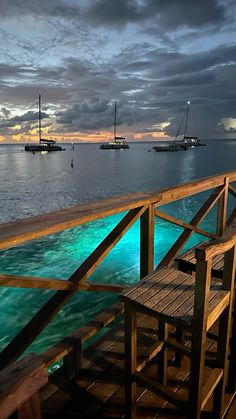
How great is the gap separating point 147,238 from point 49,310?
135cm

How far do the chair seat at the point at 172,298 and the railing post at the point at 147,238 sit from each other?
2.91 ft

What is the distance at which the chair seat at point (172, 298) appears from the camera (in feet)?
6.57

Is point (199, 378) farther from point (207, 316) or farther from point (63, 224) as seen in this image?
point (63, 224)

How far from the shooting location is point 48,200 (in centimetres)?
3494

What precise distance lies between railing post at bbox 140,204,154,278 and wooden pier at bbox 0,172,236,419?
1 centimetres

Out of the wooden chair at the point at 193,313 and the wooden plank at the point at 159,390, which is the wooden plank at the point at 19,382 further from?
the wooden plank at the point at 159,390

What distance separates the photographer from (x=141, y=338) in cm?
340

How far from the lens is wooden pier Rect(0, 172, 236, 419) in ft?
6.59

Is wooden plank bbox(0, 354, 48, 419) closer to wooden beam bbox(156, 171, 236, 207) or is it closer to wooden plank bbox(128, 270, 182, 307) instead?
wooden plank bbox(128, 270, 182, 307)

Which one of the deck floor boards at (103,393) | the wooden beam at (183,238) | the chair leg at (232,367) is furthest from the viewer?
the wooden beam at (183,238)

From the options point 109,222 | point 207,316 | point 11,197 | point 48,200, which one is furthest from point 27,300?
point 11,197

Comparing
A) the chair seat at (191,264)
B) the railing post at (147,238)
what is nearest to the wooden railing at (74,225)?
the railing post at (147,238)

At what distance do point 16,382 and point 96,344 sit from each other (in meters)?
2.74

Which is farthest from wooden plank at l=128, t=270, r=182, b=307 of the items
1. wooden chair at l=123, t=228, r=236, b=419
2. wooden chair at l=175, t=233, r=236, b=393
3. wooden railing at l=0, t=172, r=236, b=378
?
wooden railing at l=0, t=172, r=236, b=378
